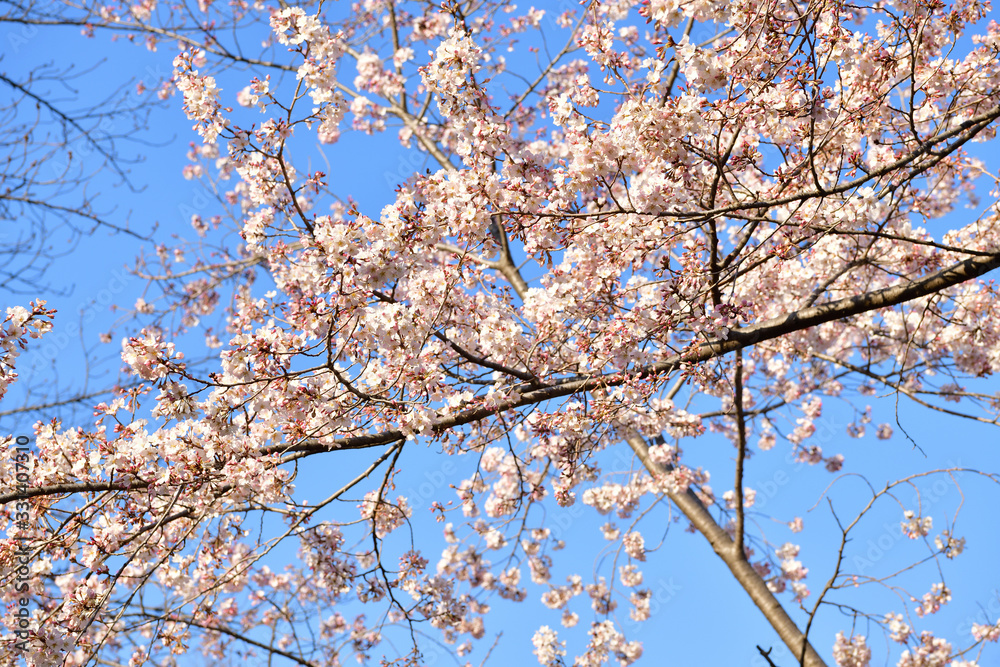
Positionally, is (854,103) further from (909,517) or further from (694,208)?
(909,517)

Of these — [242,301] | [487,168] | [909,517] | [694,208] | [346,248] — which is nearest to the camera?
[346,248]

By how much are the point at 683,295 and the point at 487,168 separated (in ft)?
3.85

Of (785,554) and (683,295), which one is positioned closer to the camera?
(683,295)

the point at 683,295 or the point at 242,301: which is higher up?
the point at 242,301

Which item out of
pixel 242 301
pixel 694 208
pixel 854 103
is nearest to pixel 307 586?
pixel 242 301

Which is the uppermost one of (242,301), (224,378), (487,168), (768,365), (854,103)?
(242,301)

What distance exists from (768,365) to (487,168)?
5.16 meters

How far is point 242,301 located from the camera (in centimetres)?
729

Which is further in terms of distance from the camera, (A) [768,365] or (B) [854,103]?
(A) [768,365]

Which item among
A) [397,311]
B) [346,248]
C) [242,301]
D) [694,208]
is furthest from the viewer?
[242,301]

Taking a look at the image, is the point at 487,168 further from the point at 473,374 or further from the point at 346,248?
the point at 473,374

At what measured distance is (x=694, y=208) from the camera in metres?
3.79

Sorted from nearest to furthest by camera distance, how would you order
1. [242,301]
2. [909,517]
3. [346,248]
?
[346,248] < [909,517] < [242,301]

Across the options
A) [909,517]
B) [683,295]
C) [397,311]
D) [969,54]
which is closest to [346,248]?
[397,311]
